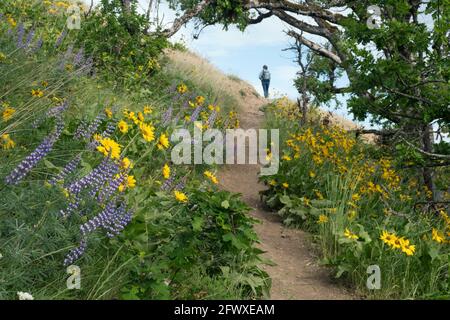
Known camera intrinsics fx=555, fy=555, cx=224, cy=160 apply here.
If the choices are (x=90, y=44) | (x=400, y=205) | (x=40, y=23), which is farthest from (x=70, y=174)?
(x=40, y=23)

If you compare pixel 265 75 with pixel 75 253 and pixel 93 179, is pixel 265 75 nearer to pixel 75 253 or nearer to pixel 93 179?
pixel 93 179

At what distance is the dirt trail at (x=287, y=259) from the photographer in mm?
4859

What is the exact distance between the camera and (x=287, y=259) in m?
5.75

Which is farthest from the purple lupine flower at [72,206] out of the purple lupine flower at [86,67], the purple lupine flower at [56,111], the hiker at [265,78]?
the hiker at [265,78]

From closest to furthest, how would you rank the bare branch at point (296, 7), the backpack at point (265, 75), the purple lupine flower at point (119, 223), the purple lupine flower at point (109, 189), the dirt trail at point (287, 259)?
the purple lupine flower at point (119, 223)
the purple lupine flower at point (109, 189)
the dirt trail at point (287, 259)
the bare branch at point (296, 7)
the backpack at point (265, 75)

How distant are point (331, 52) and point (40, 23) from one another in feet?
24.0

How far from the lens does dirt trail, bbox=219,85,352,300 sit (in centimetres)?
486

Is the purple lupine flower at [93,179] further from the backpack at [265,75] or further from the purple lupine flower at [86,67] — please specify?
the backpack at [265,75]

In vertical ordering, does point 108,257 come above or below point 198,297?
above

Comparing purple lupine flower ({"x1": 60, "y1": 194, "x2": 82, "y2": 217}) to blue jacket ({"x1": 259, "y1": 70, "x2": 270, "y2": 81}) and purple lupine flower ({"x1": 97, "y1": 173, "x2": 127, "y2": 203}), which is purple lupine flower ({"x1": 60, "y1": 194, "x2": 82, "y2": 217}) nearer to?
purple lupine flower ({"x1": 97, "y1": 173, "x2": 127, "y2": 203})

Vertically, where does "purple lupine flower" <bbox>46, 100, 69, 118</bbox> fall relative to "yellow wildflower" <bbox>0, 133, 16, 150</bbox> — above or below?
above

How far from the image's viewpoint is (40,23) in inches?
426

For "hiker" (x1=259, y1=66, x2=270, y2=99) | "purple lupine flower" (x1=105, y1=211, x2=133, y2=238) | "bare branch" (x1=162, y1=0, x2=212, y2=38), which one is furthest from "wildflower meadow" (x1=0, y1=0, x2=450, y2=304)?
"hiker" (x1=259, y1=66, x2=270, y2=99)
